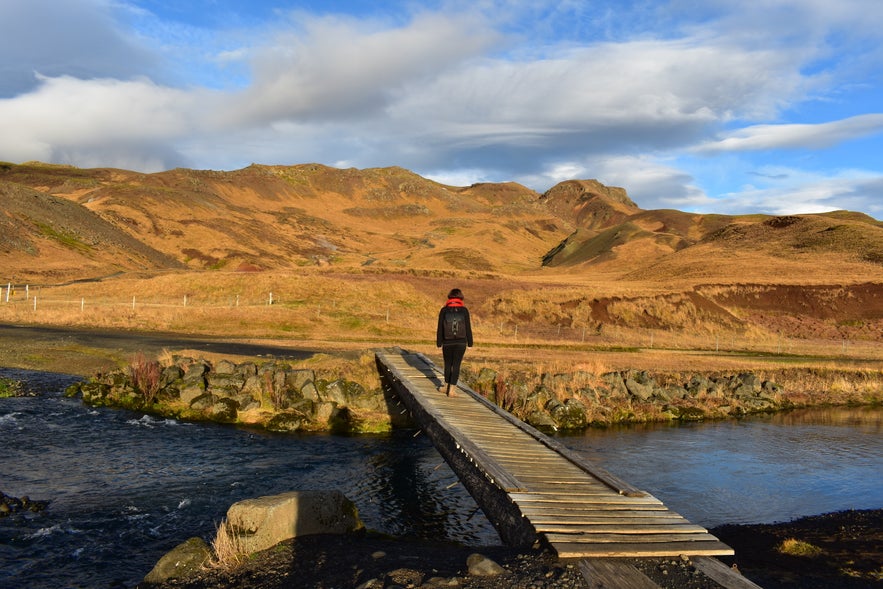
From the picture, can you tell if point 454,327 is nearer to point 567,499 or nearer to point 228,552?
point 567,499

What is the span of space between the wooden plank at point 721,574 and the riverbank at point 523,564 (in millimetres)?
101

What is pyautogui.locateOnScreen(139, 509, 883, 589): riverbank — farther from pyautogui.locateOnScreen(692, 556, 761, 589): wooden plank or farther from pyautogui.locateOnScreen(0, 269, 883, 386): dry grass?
pyautogui.locateOnScreen(0, 269, 883, 386): dry grass

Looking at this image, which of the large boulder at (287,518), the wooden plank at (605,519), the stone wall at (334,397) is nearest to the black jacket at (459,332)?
the large boulder at (287,518)

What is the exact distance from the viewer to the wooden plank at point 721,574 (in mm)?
7227

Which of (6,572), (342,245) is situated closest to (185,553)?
(6,572)

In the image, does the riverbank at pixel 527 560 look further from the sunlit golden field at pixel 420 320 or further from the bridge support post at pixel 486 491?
the sunlit golden field at pixel 420 320

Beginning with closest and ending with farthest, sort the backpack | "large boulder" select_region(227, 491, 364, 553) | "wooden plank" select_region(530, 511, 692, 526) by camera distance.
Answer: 1. "wooden plank" select_region(530, 511, 692, 526)
2. "large boulder" select_region(227, 491, 364, 553)
3. the backpack

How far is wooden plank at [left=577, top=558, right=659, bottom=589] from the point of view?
7184 mm

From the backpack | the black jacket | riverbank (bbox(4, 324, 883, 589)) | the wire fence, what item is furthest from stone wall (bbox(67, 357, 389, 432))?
the wire fence

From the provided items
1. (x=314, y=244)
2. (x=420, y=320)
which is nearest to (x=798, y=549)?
(x=420, y=320)

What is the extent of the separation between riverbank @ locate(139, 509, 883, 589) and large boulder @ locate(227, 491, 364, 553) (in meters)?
0.19

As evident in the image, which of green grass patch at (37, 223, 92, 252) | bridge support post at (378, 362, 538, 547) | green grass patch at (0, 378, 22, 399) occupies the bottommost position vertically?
green grass patch at (0, 378, 22, 399)

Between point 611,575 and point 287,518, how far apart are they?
5.55 metres

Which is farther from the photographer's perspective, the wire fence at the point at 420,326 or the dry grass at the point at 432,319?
the wire fence at the point at 420,326
